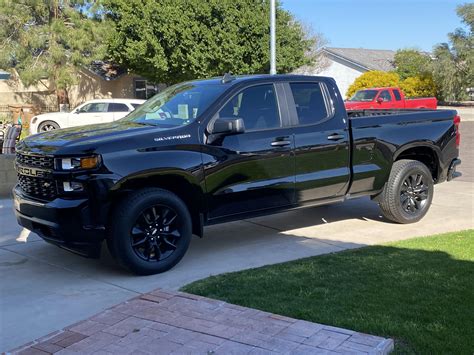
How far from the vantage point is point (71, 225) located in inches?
205

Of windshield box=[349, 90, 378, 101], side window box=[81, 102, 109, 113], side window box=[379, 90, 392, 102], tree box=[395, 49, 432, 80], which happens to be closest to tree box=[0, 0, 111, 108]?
side window box=[81, 102, 109, 113]

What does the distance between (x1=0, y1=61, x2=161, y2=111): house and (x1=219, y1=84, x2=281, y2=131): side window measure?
27896 millimetres

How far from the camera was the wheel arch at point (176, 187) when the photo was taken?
17.6ft

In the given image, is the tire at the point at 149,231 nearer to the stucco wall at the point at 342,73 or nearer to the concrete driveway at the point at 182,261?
the concrete driveway at the point at 182,261

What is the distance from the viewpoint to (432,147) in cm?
772

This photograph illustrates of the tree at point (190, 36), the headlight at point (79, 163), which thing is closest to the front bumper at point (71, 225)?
the headlight at point (79, 163)

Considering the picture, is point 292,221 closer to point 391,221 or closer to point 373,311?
point 391,221

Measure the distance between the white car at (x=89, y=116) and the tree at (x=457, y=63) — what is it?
3153cm

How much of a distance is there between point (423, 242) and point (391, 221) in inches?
52.9

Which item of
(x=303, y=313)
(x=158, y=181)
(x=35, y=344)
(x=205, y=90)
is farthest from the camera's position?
(x=205, y=90)

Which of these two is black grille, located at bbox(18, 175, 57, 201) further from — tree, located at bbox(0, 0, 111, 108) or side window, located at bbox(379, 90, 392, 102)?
tree, located at bbox(0, 0, 111, 108)

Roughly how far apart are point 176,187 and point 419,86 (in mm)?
43943

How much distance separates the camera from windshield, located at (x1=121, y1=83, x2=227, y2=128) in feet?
20.0

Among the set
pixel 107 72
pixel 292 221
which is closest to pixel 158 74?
pixel 107 72
